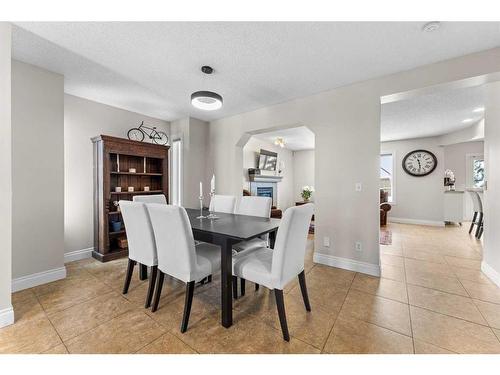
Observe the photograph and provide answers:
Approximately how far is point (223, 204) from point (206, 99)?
1389 millimetres

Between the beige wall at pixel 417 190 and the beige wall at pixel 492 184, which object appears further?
the beige wall at pixel 417 190

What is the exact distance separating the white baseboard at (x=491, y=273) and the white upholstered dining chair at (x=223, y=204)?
307 cm

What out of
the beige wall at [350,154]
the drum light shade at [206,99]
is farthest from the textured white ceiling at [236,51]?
the drum light shade at [206,99]

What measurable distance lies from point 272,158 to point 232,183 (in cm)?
259

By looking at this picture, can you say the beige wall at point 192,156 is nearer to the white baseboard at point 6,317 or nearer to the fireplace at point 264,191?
the fireplace at point 264,191

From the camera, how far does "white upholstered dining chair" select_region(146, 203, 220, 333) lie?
157 cm

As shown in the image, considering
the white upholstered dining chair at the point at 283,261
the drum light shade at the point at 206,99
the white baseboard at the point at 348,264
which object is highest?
the drum light shade at the point at 206,99

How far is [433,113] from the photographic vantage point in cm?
394

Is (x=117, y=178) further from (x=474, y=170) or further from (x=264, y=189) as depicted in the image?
(x=474, y=170)

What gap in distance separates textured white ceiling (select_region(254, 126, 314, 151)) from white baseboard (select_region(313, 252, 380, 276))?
2.81 metres

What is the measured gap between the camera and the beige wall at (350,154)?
8.11ft

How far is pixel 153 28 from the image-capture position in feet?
5.75
